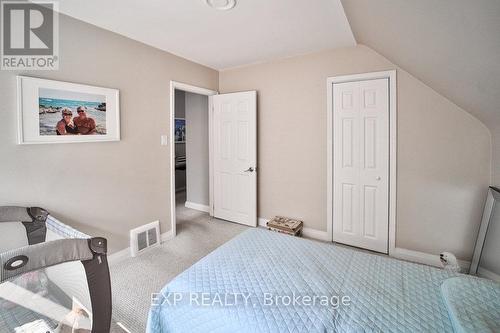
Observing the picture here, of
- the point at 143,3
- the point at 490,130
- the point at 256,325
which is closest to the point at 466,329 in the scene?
the point at 256,325

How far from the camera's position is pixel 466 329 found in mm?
867

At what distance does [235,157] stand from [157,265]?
1.82 meters

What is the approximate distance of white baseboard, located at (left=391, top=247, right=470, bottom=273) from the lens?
2.36 m

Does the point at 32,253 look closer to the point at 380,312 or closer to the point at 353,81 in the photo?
the point at 380,312

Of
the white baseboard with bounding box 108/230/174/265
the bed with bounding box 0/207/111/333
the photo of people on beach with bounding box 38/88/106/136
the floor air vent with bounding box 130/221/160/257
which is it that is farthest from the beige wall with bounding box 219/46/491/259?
the bed with bounding box 0/207/111/333

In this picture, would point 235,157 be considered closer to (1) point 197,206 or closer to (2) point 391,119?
(1) point 197,206

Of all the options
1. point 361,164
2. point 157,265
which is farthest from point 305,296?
point 361,164

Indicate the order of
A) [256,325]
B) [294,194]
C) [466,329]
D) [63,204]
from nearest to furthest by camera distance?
1. [466,329]
2. [256,325]
3. [63,204]
4. [294,194]

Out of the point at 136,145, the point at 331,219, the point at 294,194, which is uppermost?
the point at 136,145

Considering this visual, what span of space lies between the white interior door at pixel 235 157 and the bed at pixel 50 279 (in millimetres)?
2274

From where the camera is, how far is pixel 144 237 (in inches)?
108

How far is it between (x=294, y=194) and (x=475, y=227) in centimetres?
189

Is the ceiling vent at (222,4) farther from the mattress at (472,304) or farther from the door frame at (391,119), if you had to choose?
the mattress at (472,304)

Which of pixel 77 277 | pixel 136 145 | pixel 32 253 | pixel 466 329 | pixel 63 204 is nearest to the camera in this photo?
pixel 466 329
